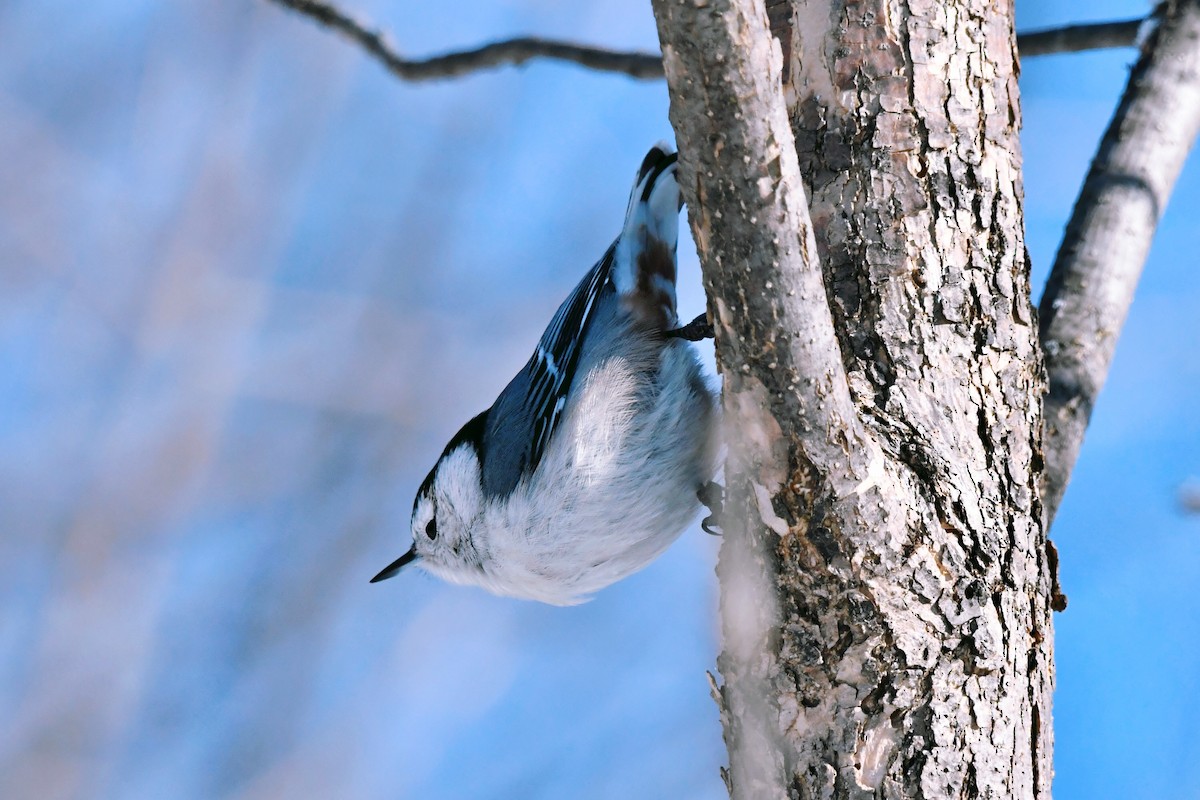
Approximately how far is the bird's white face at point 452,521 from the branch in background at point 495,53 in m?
0.91

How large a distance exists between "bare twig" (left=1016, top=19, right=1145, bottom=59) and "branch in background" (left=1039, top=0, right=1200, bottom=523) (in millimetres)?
89

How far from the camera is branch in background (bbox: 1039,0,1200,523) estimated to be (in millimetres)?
1654

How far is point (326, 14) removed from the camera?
2.24 meters

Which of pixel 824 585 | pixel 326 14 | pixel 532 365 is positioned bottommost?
pixel 824 585

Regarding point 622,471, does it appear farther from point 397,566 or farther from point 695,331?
point 397,566

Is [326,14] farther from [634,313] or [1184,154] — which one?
[1184,154]

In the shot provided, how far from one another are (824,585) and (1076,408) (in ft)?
2.52

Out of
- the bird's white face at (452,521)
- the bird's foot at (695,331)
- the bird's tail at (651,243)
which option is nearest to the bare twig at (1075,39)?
the bird's tail at (651,243)

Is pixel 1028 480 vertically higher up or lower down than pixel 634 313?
lower down

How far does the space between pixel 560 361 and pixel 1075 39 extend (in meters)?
1.24

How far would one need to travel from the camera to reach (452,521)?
7.39 feet

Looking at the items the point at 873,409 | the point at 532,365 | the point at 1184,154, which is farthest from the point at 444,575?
the point at 1184,154

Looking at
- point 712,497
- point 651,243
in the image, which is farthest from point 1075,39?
point 712,497

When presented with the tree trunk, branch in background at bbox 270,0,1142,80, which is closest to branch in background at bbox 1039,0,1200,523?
branch in background at bbox 270,0,1142,80
